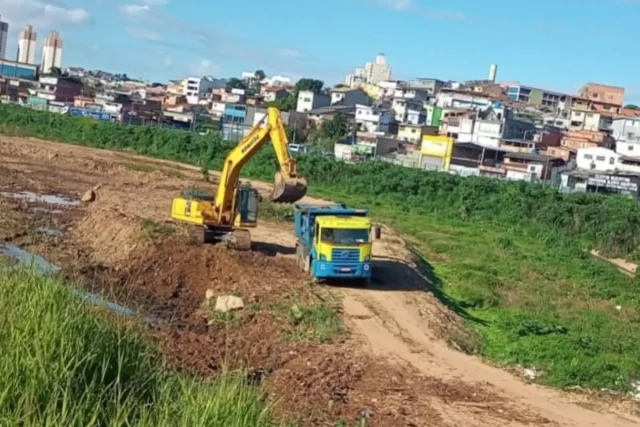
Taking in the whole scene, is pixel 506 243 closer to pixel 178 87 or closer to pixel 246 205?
pixel 246 205

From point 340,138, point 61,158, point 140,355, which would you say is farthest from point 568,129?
point 140,355

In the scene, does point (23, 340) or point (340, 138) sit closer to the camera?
point (23, 340)

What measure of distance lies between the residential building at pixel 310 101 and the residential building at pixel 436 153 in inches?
1865

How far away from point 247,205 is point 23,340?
18256 millimetres

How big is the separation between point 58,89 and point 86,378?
123308mm

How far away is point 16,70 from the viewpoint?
149 metres

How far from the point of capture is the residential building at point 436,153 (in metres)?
79.2

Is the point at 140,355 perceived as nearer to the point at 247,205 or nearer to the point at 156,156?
the point at 247,205

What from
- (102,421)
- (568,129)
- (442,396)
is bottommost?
(442,396)

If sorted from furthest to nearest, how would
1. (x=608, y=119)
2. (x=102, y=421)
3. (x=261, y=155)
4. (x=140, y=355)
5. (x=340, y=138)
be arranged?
1. (x=608, y=119)
2. (x=340, y=138)
3. (x=261, y=155)
4. (x=140, y=355)
5. (x=102, y=421)

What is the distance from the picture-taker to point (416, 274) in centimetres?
2705

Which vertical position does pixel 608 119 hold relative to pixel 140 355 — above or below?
above

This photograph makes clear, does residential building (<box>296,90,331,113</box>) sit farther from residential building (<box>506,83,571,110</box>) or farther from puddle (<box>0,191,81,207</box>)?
puddle (<box>0,191,81,207</box>)

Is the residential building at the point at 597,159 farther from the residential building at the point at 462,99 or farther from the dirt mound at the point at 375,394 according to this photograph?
the dirt mound at the point at 375,394
